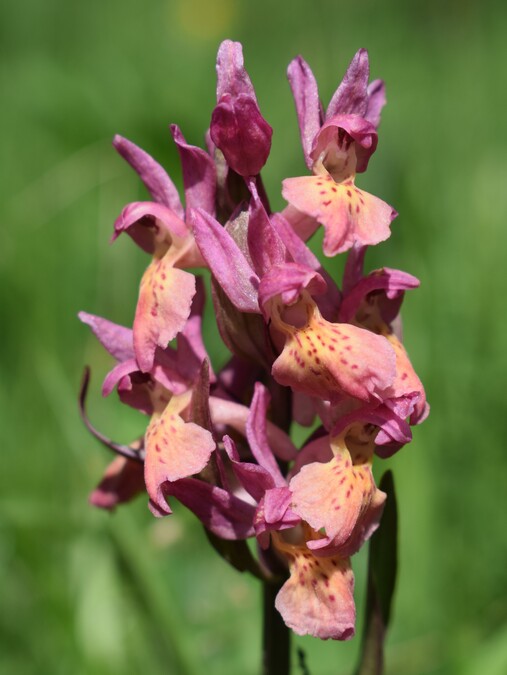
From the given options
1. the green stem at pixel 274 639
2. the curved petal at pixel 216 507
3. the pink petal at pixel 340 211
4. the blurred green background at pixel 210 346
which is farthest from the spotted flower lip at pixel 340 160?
the blurred green background at pixel 210 346

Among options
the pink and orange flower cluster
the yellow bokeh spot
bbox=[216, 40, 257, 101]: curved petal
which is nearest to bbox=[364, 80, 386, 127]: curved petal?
the pink and orange flower cluster

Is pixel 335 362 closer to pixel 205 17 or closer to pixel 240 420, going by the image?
pixel 240 420

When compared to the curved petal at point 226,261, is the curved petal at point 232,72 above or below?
above

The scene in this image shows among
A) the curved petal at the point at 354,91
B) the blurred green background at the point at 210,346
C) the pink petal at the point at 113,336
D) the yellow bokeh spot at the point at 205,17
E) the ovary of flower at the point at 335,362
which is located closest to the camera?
the ovary of flower at the point at 335,362

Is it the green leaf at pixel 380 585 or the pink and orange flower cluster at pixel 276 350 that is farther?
the green leaf at pixel 380 585

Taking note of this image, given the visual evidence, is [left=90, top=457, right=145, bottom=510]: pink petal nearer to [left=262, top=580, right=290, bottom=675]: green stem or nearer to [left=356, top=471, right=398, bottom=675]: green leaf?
[left=262, top=580, right=290, bottom=675]: green stem

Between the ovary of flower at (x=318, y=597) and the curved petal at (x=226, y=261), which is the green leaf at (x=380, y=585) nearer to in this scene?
the ovary of flower at (x=318, y=597)
